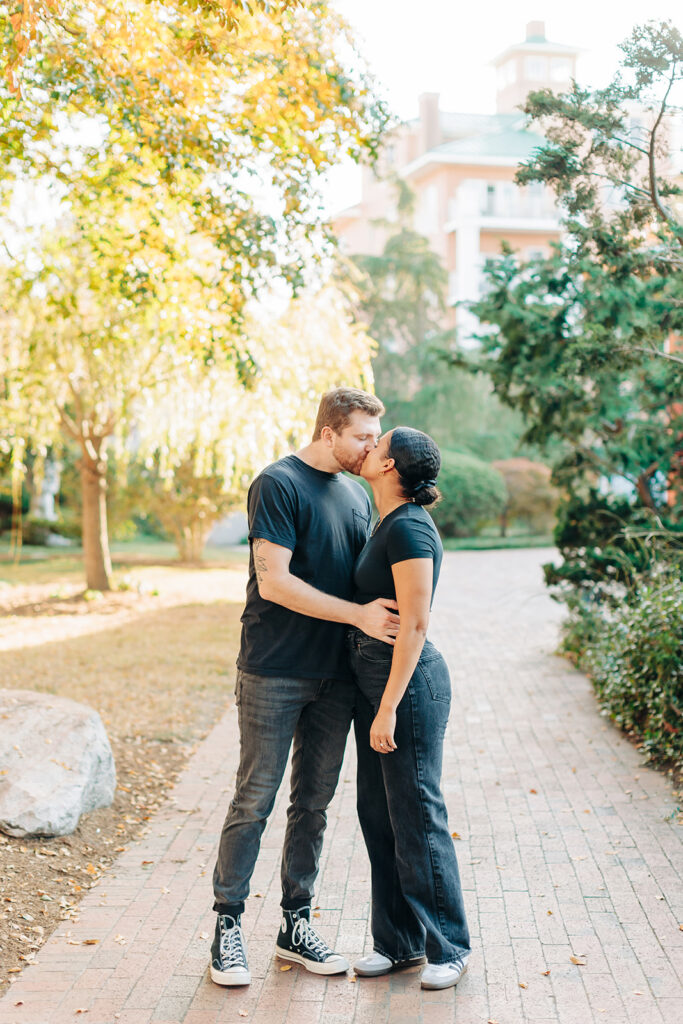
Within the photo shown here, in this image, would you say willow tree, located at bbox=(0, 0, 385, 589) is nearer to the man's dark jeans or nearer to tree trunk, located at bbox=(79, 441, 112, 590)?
the man's dark jeans

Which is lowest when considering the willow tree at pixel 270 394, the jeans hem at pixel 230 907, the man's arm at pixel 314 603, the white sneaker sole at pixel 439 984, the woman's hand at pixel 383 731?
the white sneaker sole at pixel 439 984

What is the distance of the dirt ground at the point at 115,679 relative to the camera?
461 centimetres

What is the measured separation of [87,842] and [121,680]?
4.33 metres

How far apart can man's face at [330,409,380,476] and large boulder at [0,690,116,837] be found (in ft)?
8.26

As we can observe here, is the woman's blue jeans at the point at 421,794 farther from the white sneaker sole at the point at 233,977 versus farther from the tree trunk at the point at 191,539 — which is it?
the tree trunk at the point at 191,539

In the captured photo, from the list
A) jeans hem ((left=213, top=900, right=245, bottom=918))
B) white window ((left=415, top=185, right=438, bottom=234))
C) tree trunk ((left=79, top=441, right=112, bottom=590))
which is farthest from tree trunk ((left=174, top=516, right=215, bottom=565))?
white window ((left=415, top=185, right=438, bottom=234))

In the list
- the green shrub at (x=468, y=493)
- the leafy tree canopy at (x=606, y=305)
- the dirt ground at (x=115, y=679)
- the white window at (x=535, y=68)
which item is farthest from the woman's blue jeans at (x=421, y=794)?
the white window at (x=535, y=68)

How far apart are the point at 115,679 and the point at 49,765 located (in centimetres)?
423

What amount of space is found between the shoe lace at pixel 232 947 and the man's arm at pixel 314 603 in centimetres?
116

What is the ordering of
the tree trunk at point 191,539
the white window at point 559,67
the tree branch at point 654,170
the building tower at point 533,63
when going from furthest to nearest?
the white window at point 559,67
the building tower at point 533,63
the tree trunk at point 191,539
the tree branch at point 654,170

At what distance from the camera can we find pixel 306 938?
3877 mm

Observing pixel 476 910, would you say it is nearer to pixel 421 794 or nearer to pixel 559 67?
pixel 421 794

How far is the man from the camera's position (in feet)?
11.8

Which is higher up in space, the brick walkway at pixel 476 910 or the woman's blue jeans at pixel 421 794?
the woman's blue jeans at pixel 421 794
